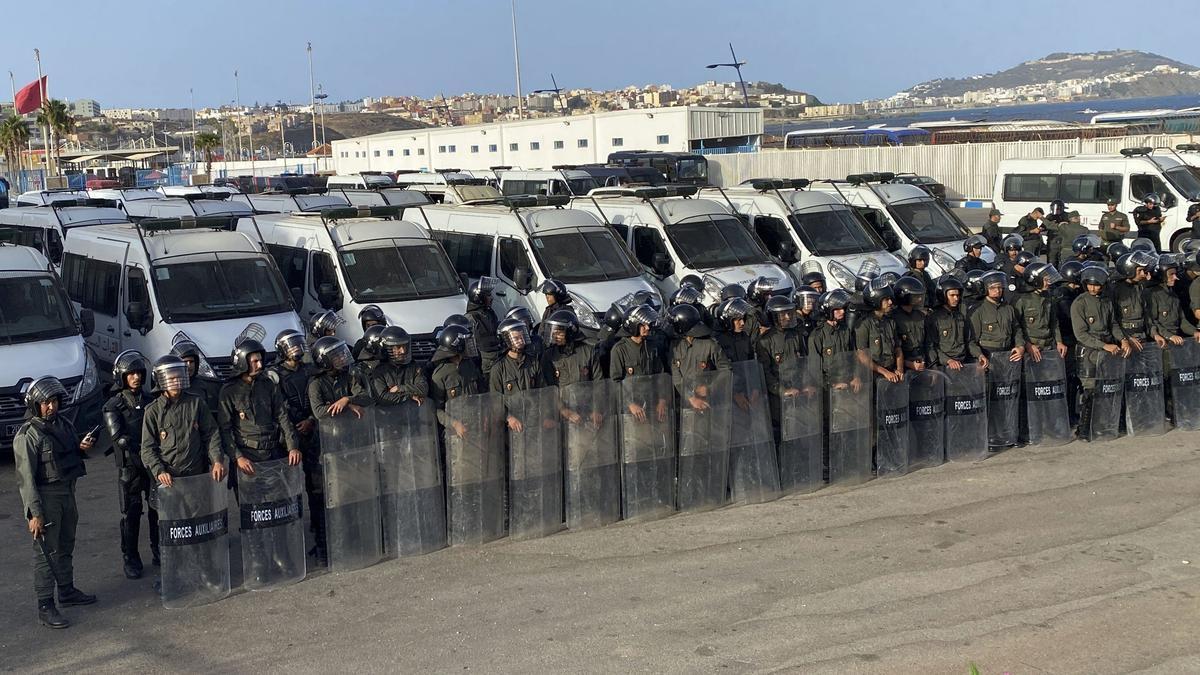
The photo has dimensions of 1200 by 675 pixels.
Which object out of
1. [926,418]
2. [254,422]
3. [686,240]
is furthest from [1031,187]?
[254,422]

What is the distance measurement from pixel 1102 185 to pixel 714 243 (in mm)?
11735

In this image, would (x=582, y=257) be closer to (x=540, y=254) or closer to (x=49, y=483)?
(x=540, y=254)

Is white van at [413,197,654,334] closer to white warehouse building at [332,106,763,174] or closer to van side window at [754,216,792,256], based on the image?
van side window at [754,216,792,256]

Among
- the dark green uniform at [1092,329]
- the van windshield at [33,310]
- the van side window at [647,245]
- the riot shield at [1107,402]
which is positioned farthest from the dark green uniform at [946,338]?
the van windshield at [33,310]

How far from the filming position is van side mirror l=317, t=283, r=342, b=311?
14.5m

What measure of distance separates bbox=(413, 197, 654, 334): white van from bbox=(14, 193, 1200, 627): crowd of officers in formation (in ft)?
4.82

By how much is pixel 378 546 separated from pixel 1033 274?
7026mm

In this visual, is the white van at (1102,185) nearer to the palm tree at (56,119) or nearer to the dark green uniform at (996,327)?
the dark green uniform at (996,327)

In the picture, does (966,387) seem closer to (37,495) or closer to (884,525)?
(884,525)

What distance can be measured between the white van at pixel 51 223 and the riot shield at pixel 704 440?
1349 centimetres

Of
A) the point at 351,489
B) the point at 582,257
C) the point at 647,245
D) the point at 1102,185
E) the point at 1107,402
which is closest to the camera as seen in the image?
the point at 351,489

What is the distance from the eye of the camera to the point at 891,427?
1059cm

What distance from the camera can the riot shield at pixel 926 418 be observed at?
35.4 feet

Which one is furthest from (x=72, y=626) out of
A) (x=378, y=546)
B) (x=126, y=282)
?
(x=126, y=282)
